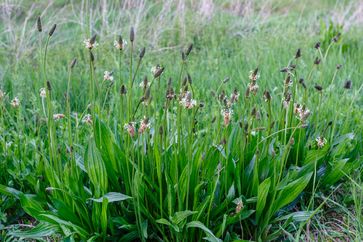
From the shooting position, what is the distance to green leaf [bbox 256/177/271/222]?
86.8 inches

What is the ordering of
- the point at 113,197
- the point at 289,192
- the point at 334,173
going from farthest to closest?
the point at 334,173 < the point at 289,192 < the point at 113,197

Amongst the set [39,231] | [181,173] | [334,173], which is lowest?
[39,231]

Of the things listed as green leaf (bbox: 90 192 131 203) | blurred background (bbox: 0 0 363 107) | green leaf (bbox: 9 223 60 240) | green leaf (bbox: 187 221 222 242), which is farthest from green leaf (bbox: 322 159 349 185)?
blurred background (bbox: 0 0 363 107)

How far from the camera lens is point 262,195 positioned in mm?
2258

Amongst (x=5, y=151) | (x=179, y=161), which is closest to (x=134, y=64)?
(x=5, y=151)

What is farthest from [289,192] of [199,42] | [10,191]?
[199,42]

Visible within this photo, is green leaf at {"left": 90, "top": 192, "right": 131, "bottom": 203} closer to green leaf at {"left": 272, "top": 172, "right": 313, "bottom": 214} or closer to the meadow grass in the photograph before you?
the meadow grass

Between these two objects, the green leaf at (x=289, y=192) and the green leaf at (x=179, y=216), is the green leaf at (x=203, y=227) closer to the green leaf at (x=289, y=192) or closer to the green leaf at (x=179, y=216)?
the green leaf at (x=179, y=216)

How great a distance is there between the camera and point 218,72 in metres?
4.47

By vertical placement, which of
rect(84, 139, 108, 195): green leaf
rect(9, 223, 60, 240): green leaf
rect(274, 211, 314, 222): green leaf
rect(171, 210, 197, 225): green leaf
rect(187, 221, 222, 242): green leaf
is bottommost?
rect(9, 223, 60, 240): green leaf

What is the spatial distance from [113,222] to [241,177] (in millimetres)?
642

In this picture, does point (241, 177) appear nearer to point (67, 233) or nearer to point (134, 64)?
point (67, 233)

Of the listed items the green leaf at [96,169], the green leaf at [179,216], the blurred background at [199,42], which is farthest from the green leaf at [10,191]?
the blurred background at [199,42]

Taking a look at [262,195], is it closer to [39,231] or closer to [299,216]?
[299,216]
